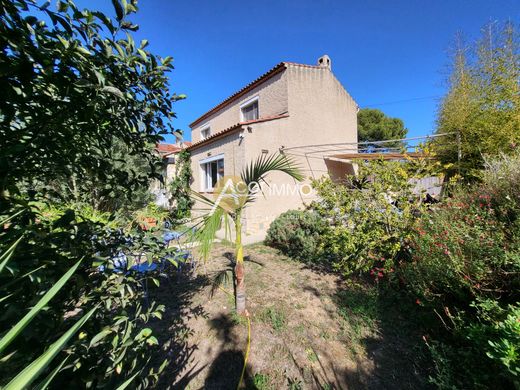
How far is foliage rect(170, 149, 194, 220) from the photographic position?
47.4ft

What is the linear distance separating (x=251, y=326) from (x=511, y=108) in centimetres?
937

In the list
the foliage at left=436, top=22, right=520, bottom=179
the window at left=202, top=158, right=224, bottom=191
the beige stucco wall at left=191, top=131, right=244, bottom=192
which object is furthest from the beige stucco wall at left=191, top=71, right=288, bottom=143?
the foliage at left=436, top=22, right=520, bottom=179

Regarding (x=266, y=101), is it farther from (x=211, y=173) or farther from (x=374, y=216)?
(x=374, y=216)

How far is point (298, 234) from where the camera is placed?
7.29 meters

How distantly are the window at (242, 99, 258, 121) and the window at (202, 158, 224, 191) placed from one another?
12.8ft

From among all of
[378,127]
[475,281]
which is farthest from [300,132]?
[378,127]

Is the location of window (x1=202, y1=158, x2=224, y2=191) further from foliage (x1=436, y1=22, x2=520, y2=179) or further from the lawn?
foliage (x1=436, y1=22, x2=520, y2=179)

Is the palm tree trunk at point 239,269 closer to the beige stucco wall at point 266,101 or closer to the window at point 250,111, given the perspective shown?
the beige stucco wall at point 266,101

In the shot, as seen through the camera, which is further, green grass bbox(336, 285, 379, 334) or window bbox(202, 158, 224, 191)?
window bbox(202, 158, 224, 191)

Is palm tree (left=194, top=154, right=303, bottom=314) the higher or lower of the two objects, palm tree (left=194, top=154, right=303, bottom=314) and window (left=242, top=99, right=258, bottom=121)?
the lower

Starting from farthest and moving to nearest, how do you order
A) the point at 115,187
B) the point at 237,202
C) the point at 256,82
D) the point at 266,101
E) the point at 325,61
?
the point at 325,61 < the point at 256,82 < the point at 266,101 < the point at 237,202 < the point at 115,187

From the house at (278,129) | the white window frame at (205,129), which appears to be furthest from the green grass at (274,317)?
the white window frame at (205,129)

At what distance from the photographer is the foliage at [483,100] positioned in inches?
254

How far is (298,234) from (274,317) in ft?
11.4
